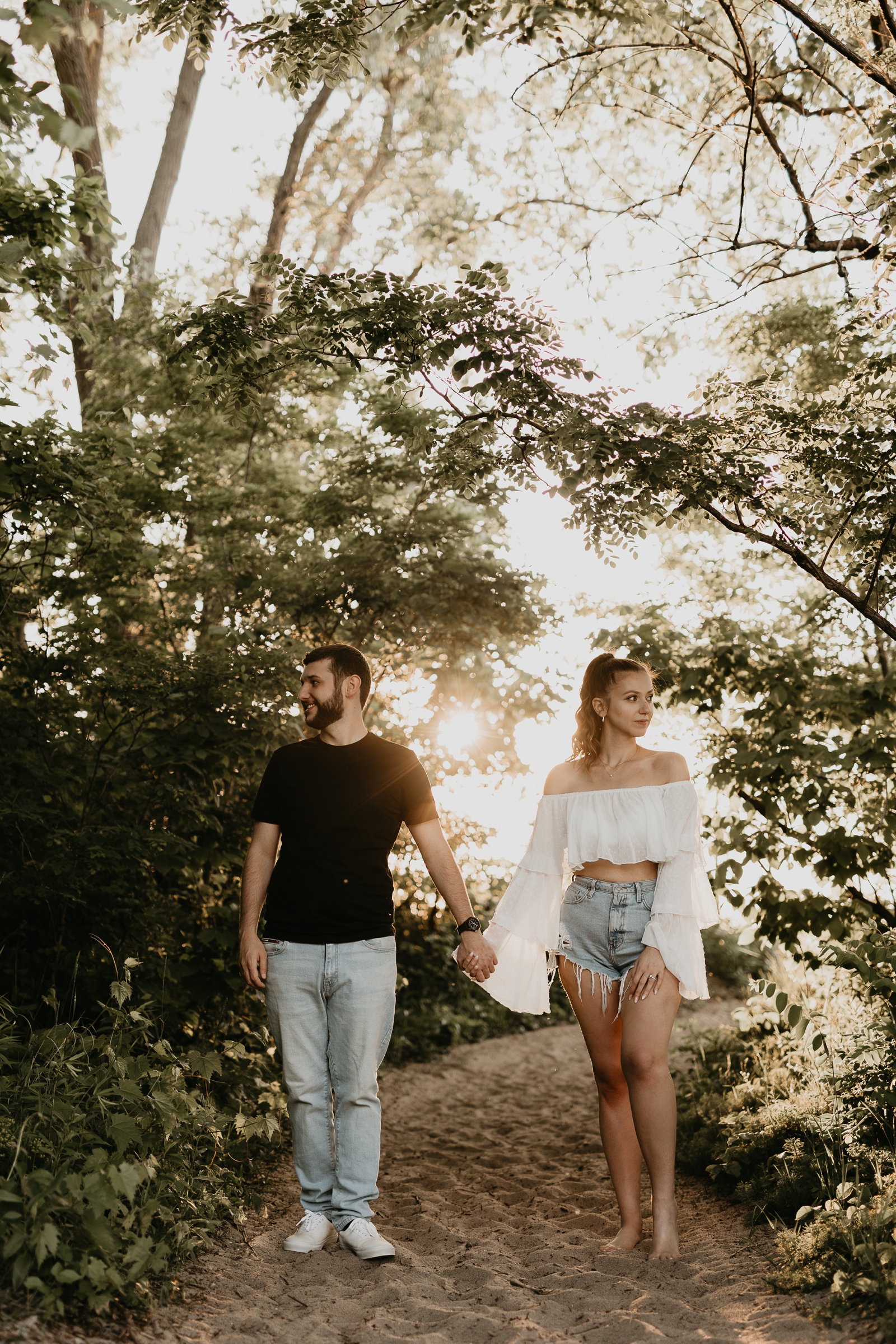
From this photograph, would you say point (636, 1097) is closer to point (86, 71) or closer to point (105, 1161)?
point (105, 1161)

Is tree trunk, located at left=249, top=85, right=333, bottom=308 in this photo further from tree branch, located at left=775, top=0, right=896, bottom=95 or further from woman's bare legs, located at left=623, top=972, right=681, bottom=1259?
woman's bare legs, located at left=623, top=972, right=681, bottom=1259

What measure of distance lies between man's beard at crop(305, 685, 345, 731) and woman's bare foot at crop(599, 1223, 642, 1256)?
2.07m

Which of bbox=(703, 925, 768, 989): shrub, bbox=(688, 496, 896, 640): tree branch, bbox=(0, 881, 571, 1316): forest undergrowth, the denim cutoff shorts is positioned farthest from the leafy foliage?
bbox=(703, 925, 768, 989): shrub

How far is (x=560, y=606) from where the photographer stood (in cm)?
773

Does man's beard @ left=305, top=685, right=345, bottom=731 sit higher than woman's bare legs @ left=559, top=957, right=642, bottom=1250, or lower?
higher

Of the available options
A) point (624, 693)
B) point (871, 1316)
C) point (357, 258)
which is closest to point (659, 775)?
point (624, 693)

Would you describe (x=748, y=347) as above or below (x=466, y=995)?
above

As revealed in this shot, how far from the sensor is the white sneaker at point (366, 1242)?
343 centimetres

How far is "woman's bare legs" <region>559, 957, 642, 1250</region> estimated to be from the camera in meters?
3.65

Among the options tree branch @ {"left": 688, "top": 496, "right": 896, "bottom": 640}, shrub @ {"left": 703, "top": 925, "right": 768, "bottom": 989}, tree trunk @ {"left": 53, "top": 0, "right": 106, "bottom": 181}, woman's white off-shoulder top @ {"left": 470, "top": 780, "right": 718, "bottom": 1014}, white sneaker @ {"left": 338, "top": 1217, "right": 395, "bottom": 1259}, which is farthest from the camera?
shrub @ {"left": 703, "top": 925, "right": 768, "bottom": 989}

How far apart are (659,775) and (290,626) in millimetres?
3638

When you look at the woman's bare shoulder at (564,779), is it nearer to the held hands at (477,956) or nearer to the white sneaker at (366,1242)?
the held hands at (477,956)

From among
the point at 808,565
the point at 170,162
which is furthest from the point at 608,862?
the point at 170,162

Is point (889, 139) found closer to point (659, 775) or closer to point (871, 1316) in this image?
point (659, 775)
